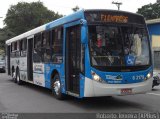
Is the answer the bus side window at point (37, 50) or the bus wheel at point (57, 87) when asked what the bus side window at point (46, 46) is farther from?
the bus wheel at point (57, 87)

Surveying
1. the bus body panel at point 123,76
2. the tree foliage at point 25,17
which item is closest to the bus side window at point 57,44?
the bus body panel at point 123,76

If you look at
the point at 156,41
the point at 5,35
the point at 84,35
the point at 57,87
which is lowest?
the point at 57,87

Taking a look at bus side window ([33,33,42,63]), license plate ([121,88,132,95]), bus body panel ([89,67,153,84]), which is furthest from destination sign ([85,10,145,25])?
bus side window ([33,33,42,63])

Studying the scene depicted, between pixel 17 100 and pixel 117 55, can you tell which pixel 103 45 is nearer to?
pixel 117 55

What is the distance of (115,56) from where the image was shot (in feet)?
35.4

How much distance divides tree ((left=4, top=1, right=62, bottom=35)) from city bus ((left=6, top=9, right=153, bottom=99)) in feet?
192

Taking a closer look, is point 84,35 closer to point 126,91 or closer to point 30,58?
point 126,91

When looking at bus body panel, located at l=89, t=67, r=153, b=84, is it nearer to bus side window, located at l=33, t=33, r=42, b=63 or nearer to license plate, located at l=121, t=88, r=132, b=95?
license plate, located at l=121, t=88, r=132, b=95

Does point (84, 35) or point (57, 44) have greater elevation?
point (84, 35)

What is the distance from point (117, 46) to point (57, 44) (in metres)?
2.95

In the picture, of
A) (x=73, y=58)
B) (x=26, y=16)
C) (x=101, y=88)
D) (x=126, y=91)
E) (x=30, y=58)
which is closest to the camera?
(x=101, y=88)

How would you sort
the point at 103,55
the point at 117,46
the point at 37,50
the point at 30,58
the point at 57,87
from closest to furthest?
the point at 103,55, the point at 117,46, the point at 57,87, the point at 37,50, the point at 30,58

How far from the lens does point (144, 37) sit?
1148 cm

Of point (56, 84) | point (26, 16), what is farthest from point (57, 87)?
point (26, 16)
